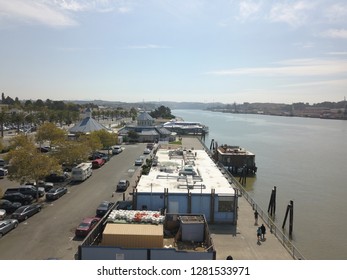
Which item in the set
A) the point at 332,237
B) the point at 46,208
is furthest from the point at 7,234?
the point at 332,237

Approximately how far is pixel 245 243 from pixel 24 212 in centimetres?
1319

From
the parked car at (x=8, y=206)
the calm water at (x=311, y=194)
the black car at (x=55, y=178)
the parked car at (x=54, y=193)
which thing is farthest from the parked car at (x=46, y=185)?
the calm water at (x=311, y=194)

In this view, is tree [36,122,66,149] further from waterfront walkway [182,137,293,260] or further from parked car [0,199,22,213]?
waterfront walkway [182,137,293,260]

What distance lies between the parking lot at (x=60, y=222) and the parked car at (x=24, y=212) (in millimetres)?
269

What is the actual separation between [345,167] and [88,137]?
38.9 m

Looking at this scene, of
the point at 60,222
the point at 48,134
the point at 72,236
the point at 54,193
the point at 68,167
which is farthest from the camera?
the point at 48,134

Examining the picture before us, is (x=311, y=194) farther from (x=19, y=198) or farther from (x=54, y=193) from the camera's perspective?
(x=19, y=198)

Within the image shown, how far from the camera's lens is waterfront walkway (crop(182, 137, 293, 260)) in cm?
1581

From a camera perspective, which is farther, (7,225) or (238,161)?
(238,161)

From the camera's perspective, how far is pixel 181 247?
1415cm

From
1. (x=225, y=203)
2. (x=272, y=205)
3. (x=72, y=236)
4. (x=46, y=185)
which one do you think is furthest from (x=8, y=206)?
(x=272, y=205)

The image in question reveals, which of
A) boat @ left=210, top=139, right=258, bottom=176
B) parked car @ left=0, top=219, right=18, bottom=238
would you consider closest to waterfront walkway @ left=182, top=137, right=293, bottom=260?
parked car @ left=0, top=219, right=18, bottom=238

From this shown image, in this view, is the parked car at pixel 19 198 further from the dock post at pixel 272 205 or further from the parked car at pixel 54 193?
the dock post at pixel 272 205

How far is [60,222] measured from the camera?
19.7m
